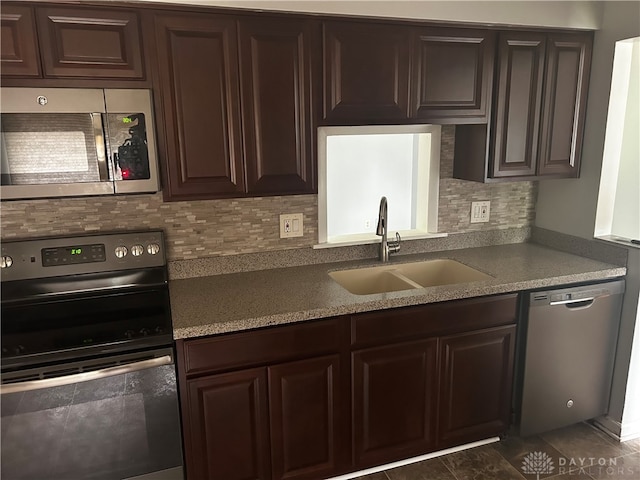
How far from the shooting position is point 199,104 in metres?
1.83

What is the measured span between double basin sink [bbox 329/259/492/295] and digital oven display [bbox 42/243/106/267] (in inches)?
41.3

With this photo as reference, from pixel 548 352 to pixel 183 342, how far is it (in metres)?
1.67

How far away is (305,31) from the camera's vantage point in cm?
191

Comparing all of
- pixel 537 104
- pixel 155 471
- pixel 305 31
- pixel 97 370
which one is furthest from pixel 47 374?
pixel 537 104

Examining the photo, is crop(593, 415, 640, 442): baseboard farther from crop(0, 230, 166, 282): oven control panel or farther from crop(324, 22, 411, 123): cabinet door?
crop(0, 230, 166, 282): oven control panel

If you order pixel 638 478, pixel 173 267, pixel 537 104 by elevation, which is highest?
pixel 537 104

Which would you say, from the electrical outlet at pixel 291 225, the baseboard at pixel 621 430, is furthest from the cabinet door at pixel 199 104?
the baseboard at pixel 621 430

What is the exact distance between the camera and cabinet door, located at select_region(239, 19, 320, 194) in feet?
6.11

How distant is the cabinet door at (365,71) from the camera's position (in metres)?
1.97

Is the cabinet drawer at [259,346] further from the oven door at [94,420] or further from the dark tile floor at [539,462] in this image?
the dark tile floor at [539,462]

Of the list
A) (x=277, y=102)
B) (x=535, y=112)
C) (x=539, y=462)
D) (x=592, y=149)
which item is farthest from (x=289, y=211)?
(x=539, y=462)

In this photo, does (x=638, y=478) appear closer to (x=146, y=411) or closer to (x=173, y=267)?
(x=146, y=411)

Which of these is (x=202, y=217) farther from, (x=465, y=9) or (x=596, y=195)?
(x=596, y=195)

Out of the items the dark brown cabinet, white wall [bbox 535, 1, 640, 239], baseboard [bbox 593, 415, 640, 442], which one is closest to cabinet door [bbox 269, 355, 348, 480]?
the dark brown cabinet
